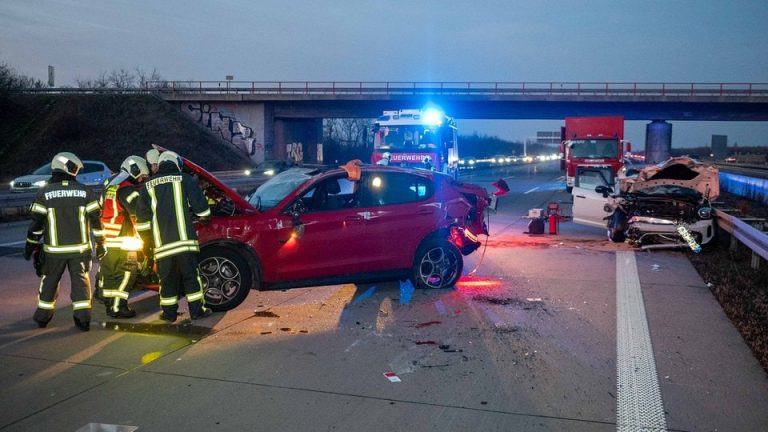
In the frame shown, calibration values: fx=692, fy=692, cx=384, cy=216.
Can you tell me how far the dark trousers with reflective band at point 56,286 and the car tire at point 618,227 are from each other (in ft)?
32.5

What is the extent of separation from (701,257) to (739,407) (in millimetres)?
7656

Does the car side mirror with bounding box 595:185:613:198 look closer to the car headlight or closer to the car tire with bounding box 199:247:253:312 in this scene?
the car headlight

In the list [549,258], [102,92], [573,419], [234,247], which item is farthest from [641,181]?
[102,92]

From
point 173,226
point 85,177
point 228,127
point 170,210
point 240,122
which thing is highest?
point 240,122

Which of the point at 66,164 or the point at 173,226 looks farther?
the point at 173,226

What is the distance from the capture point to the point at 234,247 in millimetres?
7500

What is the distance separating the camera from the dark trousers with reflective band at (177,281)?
273 inches

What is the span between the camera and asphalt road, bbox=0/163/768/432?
4582 mm

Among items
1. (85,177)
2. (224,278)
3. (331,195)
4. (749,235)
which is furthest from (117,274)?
(85,177)

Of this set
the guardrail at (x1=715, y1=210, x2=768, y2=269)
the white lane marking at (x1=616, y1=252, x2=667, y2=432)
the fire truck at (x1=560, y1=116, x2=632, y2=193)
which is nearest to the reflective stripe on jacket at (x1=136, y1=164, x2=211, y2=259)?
the white lane marking at (x1=616, y1=252, x2=667, y2=432)

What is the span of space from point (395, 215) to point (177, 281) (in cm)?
267

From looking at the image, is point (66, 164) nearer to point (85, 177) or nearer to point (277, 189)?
point (277, 189)

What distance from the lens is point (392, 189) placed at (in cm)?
852

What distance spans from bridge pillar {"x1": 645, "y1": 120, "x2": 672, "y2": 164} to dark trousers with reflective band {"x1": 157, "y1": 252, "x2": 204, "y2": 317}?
47026 mm
